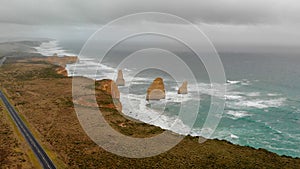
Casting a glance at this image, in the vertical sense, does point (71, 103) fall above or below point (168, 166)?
above

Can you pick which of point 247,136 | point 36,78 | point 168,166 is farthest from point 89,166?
point 36,78

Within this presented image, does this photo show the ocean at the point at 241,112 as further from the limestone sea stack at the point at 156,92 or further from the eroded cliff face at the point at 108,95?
the eroded cliff face at the point at 108,95

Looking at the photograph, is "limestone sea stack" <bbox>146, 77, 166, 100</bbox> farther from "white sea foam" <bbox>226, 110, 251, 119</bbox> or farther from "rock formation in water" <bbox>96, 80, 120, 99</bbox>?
"white sea foam" <bbox>226, 110, 251, 119</bbox>

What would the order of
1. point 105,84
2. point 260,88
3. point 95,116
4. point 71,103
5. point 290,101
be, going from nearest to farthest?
1. point 95,116
2. point 71,103
3. point 290,101
4. point 105,84
5. point 260,88

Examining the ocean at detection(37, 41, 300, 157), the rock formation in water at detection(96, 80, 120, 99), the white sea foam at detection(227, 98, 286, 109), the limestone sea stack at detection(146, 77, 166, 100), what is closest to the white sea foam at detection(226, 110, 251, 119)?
the ocean at detection(37, 41, 300, 157)

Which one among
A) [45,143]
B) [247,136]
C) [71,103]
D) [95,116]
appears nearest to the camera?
[45,143]

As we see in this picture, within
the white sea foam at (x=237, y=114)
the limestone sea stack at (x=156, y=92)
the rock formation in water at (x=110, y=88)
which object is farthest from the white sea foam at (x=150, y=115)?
the white sea foam at (x=237, y=114)

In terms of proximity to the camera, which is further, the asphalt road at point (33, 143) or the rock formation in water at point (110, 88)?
the rock formation in water at point (110, 88)

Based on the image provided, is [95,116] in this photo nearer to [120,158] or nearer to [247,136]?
[120,158]

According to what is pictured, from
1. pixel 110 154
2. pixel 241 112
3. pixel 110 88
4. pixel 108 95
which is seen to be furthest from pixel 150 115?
pixel 110 154

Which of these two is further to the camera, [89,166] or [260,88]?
[260,88]
